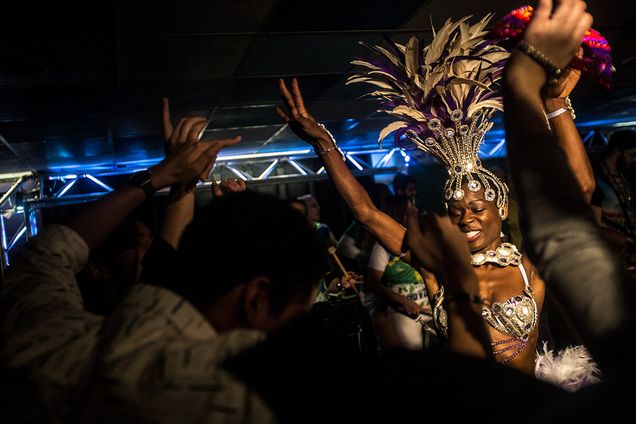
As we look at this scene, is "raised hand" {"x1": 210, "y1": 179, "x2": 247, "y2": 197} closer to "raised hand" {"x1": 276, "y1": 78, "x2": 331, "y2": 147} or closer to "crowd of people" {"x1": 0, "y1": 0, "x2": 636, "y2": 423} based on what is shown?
"raised hand" {"x1": 276, "y1": 78, "x2": 331, "y2": 147}

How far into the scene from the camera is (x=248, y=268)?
1019 millimetres

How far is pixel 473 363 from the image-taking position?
0.73m

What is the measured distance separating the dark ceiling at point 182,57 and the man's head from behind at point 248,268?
2968mm

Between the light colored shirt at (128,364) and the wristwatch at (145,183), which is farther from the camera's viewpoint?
the wristwatch at (145,183)

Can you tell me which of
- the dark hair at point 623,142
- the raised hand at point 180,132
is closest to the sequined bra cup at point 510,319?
the raised hand at point 180,132

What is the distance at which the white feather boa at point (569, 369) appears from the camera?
2.29 metres

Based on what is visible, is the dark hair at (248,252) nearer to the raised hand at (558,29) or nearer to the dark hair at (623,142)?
the raised hand at (558,29)

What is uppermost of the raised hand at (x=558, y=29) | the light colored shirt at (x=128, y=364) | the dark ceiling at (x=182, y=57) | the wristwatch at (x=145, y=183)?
the dark ceiling at (x=182, y=57)

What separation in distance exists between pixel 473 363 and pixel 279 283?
15.7 inches

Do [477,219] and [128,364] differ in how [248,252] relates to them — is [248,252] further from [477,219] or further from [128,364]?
[477,219]

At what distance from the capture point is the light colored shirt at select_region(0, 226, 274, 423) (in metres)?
0.84

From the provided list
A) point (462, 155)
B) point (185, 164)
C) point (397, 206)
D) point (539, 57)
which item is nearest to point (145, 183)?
point (185, 164)

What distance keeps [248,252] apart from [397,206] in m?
4.45

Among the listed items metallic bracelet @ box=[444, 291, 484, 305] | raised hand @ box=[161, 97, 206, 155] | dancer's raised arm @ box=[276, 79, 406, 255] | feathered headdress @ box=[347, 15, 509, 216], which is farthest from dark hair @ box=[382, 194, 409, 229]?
metallic bracelet @ box=[444, 291, 484, 305]
